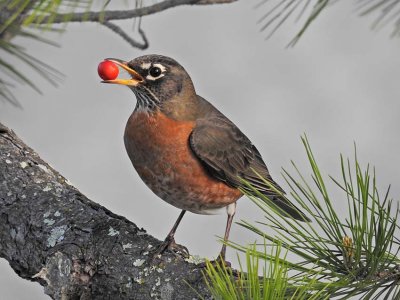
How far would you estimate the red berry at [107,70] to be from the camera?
2.38 meters

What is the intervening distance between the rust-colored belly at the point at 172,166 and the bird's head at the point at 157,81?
0.20ft

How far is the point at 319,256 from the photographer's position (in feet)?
5.11

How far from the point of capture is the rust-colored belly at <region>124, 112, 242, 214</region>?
8.53ft

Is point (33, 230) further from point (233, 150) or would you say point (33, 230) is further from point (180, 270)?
point (233, 150)

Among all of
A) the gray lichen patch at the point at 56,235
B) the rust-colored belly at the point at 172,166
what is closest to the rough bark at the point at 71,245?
the gray lichen patch at the point at 56,235

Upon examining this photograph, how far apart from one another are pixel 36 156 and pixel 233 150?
0.74 m

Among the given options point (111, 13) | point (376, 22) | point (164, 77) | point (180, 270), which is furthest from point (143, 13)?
point (376, 22)

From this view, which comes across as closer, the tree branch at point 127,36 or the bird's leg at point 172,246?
the bird's leg at point 172,246

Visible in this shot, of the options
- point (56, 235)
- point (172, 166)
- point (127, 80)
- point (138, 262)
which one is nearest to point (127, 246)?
point (138, 262)

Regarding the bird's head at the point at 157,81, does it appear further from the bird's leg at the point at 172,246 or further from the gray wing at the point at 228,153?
the bird's leg at the point at 172,246

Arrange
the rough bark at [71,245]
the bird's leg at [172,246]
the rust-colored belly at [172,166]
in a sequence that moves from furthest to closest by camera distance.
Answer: the rust-colored belly at [172,166] < the bird's leg at [172,246] < the rough bark at [71,245]

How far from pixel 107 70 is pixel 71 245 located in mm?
552

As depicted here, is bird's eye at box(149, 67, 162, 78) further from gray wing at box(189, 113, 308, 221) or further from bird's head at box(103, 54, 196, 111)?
gray wing at box(189, 113, 308, 221)

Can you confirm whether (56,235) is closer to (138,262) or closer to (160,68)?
(138,262)
